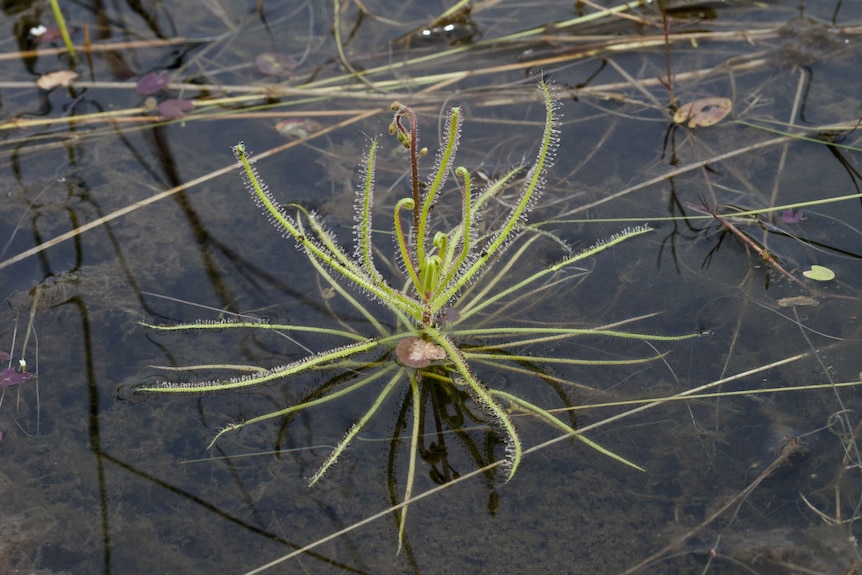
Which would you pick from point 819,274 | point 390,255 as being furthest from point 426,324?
point 819,274

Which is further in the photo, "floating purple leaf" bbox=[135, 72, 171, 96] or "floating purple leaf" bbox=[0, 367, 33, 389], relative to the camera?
"floating purple leaf" bbox=[135, 72, 171, 96]

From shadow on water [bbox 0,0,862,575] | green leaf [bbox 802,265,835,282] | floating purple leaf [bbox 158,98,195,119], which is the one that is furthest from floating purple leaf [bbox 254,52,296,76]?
green leaf [bbox 802,265,835,282]

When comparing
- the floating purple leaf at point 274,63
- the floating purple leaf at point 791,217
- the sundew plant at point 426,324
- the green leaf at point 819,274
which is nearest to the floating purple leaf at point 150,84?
the floating purple leaf at point 274,63

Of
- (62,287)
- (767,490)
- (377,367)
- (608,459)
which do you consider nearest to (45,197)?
(62,287)

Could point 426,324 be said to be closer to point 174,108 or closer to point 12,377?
point 12,377

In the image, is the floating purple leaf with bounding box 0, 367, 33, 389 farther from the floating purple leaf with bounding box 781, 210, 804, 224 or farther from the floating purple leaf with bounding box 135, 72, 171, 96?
the floating purple leaf with bounding box 781, 210, 804, 224

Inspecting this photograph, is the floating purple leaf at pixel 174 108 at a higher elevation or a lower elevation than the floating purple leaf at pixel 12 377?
higher

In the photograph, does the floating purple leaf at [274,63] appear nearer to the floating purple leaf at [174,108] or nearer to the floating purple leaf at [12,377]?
the floating purple leaf at [174,108]
